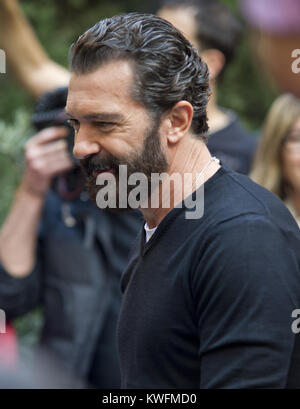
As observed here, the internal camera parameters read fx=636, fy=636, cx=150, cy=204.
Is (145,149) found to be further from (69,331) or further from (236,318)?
(69,331)

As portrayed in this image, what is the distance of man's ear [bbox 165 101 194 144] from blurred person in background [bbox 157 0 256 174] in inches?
58.8

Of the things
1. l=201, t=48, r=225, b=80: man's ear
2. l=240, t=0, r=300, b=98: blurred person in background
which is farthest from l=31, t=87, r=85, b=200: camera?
l=240, t=0, r=300, b=98: blurred person in background

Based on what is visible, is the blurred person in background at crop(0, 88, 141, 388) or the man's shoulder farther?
the blurred person in background at crop(0, 88, 141, 388)

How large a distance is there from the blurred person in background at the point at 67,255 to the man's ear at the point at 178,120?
1.29m

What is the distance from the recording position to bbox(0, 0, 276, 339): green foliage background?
3.91m

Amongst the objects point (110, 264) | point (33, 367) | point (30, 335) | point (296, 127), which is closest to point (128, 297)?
point (33, 367)

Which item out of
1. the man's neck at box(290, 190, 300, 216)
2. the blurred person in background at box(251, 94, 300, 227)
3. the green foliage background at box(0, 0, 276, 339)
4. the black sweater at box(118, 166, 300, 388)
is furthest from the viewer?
the green foliage background at box(0, 0, 276, 339)

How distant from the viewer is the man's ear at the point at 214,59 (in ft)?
10.3

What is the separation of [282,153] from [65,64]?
1967 millimetres

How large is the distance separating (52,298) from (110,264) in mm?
316

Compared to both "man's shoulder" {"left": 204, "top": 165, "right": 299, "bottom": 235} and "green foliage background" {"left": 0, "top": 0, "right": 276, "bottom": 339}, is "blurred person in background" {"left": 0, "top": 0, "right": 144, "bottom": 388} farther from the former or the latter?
"man's shoulder" {"left": 204, "top": 165, "right": 299, "bottom": 235}

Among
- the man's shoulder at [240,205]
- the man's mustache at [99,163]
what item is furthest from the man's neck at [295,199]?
the man's mustache at [99,163]

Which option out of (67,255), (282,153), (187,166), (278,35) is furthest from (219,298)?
(282,153)

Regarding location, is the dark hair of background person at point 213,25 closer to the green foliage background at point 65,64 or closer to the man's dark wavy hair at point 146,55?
the green foliage background at point 65,64
